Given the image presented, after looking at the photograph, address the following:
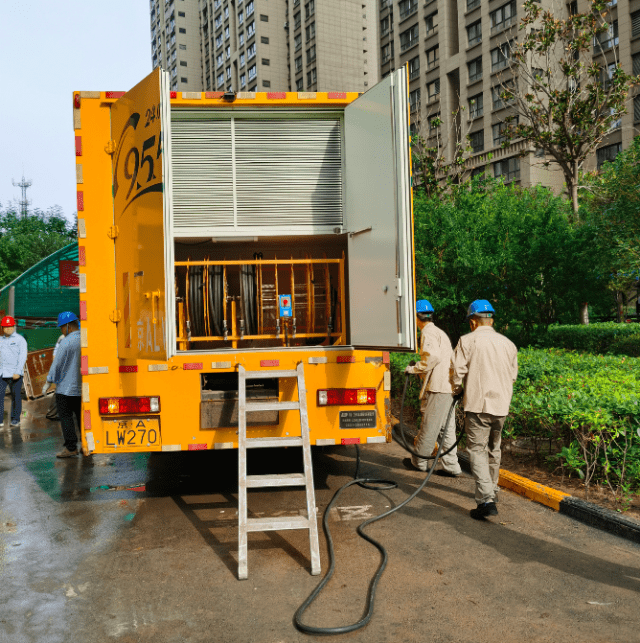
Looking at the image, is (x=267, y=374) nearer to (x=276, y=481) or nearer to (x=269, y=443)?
(x=269, y=443)

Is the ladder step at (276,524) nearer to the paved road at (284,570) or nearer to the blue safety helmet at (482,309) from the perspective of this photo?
the paved road at (284,570)

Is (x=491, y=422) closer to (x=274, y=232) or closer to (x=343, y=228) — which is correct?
(x=343, y=228)

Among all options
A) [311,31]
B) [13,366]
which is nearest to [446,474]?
[13,366]

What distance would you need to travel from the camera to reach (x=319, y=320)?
24.4 feet

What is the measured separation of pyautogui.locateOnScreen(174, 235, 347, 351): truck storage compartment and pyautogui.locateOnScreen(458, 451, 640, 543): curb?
7.03ft

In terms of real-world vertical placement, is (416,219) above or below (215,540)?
above

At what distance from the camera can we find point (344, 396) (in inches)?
229

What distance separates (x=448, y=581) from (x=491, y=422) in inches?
67.6

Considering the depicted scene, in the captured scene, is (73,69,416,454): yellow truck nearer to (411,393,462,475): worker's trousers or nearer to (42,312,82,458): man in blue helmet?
(411,393,462,475): worker's trousers

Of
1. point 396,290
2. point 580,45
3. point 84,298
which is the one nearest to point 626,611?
point 396,290

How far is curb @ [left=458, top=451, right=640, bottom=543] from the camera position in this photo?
4.79 meters

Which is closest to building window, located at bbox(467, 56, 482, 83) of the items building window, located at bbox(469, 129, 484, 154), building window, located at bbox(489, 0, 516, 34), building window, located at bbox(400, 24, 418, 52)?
building window, located at bbox(489, 0, 516, 34)

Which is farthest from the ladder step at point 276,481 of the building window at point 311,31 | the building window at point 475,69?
the building window at point 311,31

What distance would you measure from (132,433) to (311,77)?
71966mm
